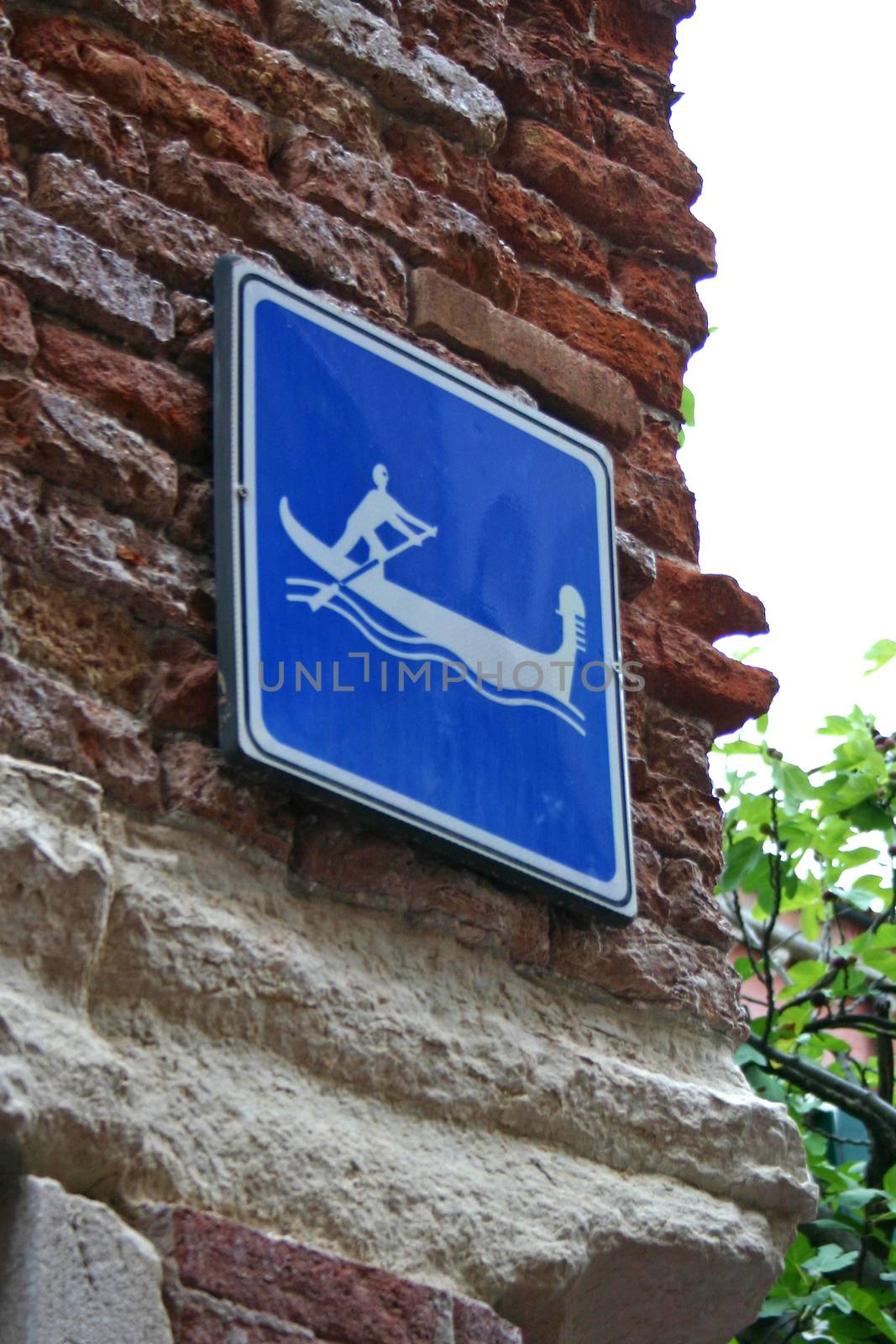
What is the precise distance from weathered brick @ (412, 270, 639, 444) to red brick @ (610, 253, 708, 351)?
0.54 ft

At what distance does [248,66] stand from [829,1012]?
2652 mm

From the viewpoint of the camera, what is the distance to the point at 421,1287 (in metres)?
1.77

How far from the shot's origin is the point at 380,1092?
6.13 feet

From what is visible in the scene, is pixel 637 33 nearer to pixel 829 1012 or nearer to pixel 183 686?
pixel 183 686

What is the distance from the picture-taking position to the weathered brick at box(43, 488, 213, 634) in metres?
1.89

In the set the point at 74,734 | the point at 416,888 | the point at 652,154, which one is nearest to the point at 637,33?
the point at 652,154

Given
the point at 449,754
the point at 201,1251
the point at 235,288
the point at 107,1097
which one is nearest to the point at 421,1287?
the point at 201,1251

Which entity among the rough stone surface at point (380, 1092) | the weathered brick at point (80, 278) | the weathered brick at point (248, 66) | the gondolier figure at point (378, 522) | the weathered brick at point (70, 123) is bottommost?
the rough stone surface at point (380, 1092)

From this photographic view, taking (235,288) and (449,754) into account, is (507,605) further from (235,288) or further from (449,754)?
(235,288)

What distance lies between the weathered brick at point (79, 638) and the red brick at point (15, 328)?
0.24 meters

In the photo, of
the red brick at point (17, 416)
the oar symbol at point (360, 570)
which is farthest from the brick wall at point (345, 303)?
the oar symbol at point (360, 570)

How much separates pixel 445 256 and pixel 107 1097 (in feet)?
4.04

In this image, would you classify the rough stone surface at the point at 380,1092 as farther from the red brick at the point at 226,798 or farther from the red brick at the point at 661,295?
the red brick at the point at 661,295

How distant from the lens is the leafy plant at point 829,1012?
10.8ft
